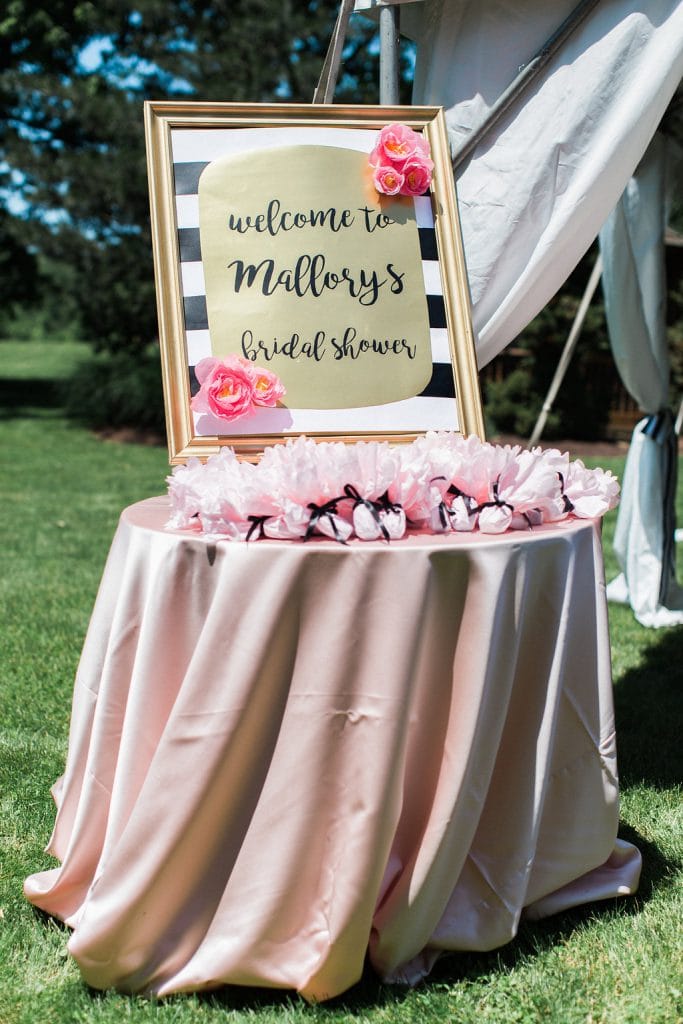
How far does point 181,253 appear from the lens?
8.21 ft

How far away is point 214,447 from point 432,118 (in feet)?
3.68

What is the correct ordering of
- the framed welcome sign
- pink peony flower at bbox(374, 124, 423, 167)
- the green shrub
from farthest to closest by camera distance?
the green shrub → pink peony flower at bbox(374, 124, 423, 167) → the framed welcome sign

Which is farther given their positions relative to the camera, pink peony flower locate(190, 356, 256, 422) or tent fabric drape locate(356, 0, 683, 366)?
tent fabric drape locate(356, 0, 683, 366)

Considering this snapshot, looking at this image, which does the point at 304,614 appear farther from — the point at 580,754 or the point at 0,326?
the point at 0,326

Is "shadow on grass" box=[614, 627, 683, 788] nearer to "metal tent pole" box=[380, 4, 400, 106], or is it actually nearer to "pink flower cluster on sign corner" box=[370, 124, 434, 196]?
"pink flower cluster on sign corner" box=[370, 124, 434, 196]

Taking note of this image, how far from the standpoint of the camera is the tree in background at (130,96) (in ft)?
39.6

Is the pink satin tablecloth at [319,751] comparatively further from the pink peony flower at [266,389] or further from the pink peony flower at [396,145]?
the pink peony flower at [396,145]

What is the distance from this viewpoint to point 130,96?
1324 cm

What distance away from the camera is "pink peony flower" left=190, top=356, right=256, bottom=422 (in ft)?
7.72

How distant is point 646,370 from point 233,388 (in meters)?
3.19

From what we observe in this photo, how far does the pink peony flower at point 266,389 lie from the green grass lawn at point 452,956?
1307 millimetres

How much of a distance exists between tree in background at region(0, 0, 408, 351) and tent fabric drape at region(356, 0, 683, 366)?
9.56 m

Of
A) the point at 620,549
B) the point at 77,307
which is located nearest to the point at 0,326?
the point at 77,307

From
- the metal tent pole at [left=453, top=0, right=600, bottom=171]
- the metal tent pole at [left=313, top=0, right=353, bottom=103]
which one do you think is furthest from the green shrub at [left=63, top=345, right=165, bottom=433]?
the metal tent pole at [left=453, top=0, right=600, bottom=171]
